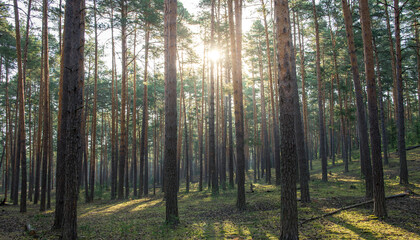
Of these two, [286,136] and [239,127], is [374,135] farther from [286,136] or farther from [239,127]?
[239,127]

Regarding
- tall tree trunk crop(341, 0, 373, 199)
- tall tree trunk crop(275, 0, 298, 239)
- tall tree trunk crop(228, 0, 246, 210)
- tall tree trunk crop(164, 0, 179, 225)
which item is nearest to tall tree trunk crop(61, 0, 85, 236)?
tall tree trunk crop(164, 0, 179, 225)

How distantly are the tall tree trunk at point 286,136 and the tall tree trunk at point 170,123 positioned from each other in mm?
4040

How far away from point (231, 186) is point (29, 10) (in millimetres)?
18341

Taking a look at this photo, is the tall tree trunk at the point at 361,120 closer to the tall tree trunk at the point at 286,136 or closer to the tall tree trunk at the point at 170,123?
the tall tree trunk at the point at 286,136

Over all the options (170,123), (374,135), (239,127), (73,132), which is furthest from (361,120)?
(73,132)

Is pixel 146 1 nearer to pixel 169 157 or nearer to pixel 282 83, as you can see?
pixel 169 157

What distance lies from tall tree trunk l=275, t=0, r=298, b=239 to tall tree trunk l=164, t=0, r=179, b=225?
404 cm

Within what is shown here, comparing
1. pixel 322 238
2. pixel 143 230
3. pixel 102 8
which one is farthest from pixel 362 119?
pixel 102 8

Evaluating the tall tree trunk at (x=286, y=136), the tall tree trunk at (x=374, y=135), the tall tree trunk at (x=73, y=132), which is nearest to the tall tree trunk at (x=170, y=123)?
the tall tree trunk at (x=73, y=132)

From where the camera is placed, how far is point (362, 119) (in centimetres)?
980

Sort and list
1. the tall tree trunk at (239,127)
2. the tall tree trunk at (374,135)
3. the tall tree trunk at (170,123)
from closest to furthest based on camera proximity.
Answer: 1. the tall tree trunk at (374,135)
2. the tall tree trunk at (170,123)
3. the tall tree trunk at (239,127)

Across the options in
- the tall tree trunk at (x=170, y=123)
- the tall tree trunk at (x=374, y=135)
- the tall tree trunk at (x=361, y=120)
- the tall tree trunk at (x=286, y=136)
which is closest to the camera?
the tall tree trunk at (x=286, y=136)

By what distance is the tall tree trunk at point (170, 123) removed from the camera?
827 centimetres

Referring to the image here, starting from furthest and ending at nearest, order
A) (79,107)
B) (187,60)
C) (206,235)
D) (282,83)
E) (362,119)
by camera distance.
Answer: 1. (187,60)
2. (362,119)
3. (206,235)
4. (79,107)
5. (282,83)
